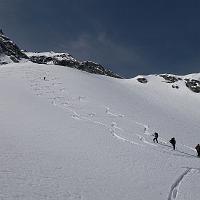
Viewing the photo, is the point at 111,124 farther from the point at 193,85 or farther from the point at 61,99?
the point at 193,85

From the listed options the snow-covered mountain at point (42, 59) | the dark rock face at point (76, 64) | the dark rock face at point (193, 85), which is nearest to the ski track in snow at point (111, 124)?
Answer: the dark rock face at point (193, 85)

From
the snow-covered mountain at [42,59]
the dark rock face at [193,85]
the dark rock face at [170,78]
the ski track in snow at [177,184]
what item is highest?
the snow-covered mountain at [42,59]

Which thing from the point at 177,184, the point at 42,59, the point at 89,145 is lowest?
the point at 177,184

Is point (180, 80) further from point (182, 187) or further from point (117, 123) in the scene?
point (182, 187)

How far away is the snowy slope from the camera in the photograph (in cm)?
1858

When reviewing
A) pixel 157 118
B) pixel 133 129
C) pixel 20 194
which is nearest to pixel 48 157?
pixel 20 194

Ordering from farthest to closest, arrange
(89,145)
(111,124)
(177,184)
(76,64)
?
(76,64)
(111,124)
(89,145)
(177,184)

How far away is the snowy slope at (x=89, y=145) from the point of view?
18578 mm

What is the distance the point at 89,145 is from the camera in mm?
29234

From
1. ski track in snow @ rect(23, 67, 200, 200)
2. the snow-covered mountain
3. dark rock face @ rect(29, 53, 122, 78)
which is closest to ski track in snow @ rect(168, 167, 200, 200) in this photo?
ski track in snow @ rect(23, 67, 200, 200)

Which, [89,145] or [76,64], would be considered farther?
[76,64]

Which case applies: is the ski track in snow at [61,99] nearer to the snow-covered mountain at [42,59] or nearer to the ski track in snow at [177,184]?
the ski track in snow at [177,184]

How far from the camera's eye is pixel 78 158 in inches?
958

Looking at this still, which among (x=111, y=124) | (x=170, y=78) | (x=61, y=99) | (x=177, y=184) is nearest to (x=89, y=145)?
(x=177, y=184)
